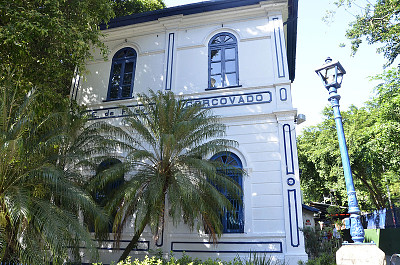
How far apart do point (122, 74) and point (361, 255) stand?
10.00 m

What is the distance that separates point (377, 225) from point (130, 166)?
14165 mm

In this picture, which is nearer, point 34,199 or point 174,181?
point 34,199

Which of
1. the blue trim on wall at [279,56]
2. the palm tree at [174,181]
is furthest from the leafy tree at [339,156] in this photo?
the palm tree at [174,181]

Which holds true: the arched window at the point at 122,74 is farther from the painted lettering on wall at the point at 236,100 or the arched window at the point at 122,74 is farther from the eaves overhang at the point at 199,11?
the painted lettering on wall at the point at 236,100

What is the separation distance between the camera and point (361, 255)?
4.57m

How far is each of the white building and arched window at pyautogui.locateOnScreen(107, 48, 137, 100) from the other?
0.13 ft

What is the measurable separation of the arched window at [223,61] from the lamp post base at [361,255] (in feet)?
21.9

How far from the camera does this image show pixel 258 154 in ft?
30.7

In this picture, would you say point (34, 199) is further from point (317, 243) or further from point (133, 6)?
point (133, 6)

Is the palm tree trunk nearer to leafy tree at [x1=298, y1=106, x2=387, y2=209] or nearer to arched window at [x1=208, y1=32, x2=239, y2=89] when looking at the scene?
arched window at [x1=208, y1=32, x2=239, y2=89]

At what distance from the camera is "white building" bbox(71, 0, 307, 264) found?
864 centimetres

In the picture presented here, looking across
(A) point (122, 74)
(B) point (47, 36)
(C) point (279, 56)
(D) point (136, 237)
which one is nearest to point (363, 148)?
(C) point (279, 56)

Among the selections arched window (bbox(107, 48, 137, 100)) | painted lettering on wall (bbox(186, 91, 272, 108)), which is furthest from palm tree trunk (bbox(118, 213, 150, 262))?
arched window (bbox(107, 48, 137, 100))

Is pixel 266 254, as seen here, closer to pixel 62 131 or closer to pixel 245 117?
pixel 245 117
